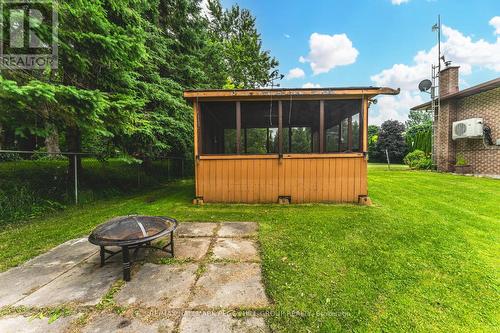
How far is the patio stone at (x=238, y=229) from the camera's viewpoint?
3498 mm

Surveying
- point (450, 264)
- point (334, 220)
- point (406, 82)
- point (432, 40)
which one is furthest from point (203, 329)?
point (406, 82)

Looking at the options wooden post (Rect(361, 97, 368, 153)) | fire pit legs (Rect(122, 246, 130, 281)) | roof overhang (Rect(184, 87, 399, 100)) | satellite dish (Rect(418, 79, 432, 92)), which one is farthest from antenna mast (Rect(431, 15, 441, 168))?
fire pit legs (Rect(122, 246, 130, 281))

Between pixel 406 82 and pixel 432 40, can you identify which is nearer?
pixel 432 40

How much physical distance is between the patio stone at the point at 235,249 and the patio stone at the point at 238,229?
0.21 metres

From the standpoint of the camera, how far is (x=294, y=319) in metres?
1.70

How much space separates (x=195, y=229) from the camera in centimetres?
373

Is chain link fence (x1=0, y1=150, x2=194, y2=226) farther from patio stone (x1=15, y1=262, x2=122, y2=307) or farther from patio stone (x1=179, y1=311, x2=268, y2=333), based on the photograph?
patio stone (x1=179, y1=311, x2=268, y2=333)

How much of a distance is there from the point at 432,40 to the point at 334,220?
1500 centimetres

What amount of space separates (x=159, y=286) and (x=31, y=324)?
87 centimetres

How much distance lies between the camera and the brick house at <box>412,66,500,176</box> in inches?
383

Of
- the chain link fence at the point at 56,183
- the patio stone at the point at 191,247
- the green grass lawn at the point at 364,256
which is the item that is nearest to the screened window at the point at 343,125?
the green grass lawn at the point at 364,256

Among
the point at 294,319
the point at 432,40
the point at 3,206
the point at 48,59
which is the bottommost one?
the point at 294,319

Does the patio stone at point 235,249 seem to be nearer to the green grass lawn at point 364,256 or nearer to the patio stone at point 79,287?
the green grass lawn at point 364,256

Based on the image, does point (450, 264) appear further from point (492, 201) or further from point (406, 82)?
point (406, 82)
